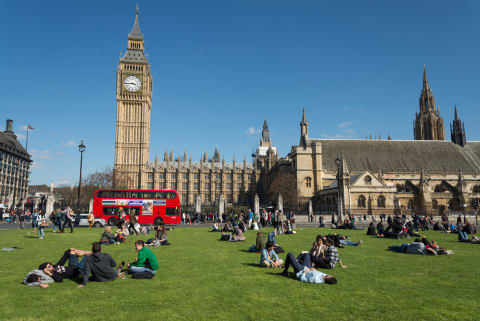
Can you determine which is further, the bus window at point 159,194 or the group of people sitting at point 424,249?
the bus window at point 159,194

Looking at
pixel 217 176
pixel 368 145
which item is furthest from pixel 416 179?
pixel 217 176

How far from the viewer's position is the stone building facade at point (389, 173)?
5041 centimetres

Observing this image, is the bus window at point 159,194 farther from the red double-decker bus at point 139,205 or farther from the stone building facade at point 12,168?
the stone building facade at point 12,168

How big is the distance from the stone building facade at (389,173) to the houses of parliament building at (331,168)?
0.15m

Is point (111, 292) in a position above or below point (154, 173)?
below

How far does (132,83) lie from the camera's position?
88.4 meters

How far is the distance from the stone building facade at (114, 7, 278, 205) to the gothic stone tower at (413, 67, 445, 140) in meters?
35.4

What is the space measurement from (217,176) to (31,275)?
82689 mm

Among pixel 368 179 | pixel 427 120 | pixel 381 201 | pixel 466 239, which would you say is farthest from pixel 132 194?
pixel 427 120

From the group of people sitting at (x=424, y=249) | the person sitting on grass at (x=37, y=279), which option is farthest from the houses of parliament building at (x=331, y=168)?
the person sitting on grass at (x=37, y=279)

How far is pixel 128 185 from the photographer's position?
80.0 m

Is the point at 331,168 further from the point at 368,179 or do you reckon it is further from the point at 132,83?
the point at 132,83

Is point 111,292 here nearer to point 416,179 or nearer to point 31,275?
point 31,275

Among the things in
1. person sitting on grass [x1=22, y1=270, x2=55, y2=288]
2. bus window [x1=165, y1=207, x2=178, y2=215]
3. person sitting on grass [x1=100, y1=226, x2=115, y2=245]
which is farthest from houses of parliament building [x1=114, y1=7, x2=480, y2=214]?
person sitting on grass [x1=22, y1=270, x2=55, y2=288]
